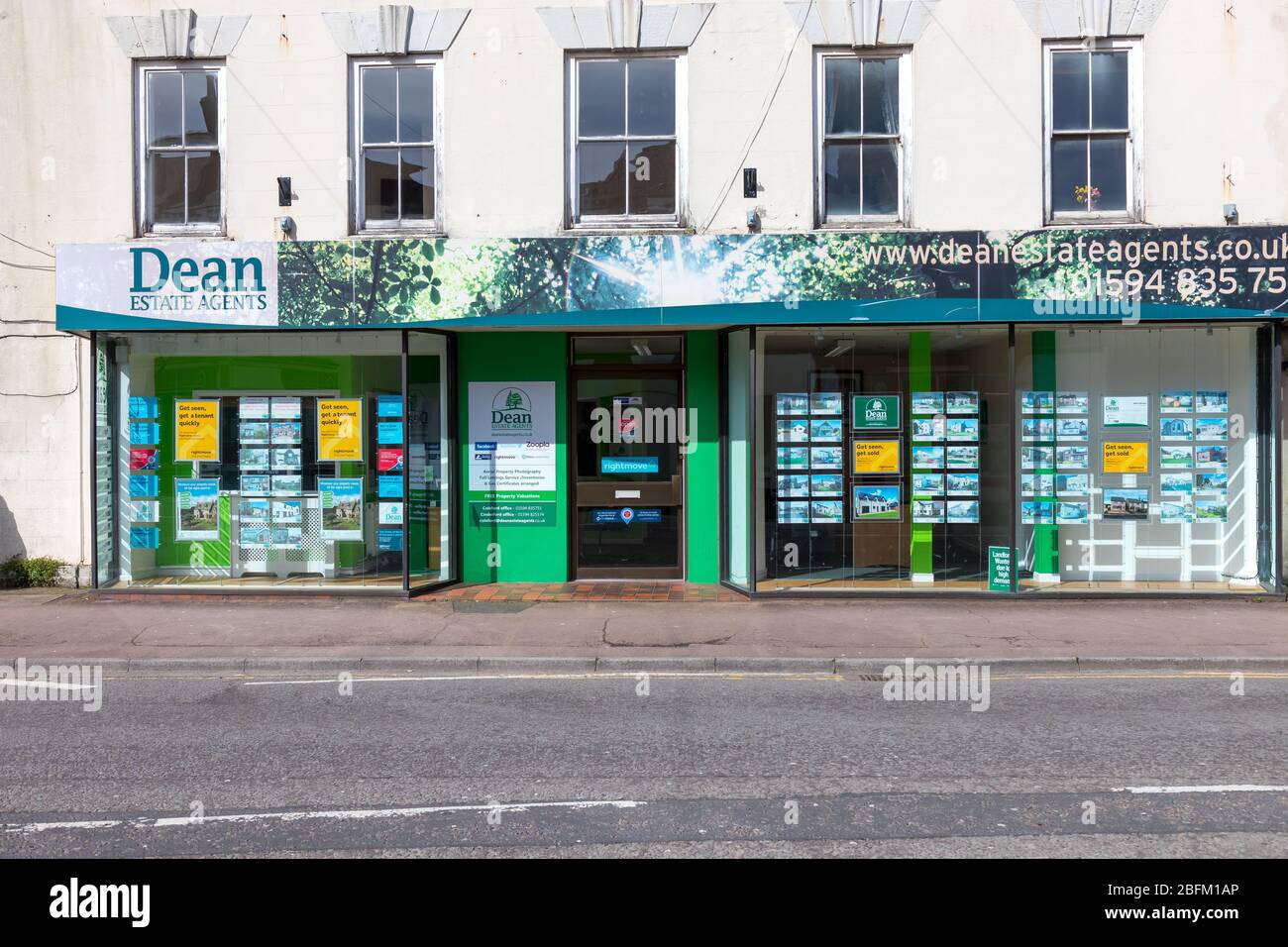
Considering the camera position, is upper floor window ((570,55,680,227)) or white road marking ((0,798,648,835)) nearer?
white road marking ((0,798,648,835))

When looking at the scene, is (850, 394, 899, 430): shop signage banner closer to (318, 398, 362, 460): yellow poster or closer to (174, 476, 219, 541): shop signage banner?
(318, 398, 362, 460): yellow poster

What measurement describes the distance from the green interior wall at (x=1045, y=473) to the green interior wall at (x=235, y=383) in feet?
24.9

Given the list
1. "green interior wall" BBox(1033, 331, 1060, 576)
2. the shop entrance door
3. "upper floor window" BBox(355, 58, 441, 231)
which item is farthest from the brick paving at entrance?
"upper floor window" BBox(355, 58, 441, 231)

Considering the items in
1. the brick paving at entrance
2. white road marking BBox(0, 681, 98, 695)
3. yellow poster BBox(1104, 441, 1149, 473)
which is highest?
yellow poster BBox(1104, 441, 1149, 473)

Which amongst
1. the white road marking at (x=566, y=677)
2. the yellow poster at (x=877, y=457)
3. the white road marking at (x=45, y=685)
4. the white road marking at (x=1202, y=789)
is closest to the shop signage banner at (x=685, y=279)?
the yellow poster at (x=877, y=457)

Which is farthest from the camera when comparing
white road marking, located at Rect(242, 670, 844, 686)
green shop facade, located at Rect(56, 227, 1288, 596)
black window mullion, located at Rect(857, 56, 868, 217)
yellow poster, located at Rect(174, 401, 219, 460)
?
yellow poster, located at Rect(174, 401, 219, 460)

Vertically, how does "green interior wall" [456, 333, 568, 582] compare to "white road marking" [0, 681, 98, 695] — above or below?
above

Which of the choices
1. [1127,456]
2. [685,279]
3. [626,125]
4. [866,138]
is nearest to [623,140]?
[626,125]

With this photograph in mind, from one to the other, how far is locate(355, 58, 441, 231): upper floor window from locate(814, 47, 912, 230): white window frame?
176 inches

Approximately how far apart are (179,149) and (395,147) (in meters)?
2.61

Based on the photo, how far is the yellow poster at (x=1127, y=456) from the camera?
42.5ft

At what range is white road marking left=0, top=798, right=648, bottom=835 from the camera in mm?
5230
